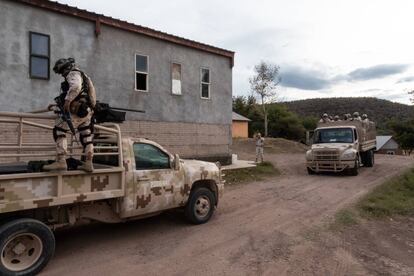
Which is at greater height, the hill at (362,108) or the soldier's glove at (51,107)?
the hill at (362,108)

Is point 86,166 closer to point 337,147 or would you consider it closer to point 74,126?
point 74,126

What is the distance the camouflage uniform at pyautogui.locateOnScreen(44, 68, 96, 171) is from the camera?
5.30m

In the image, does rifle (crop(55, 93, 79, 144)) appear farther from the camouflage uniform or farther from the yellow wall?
the yellow wall

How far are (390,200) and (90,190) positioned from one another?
9.04 metres

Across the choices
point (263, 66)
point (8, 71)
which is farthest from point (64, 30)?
point (263, 66)

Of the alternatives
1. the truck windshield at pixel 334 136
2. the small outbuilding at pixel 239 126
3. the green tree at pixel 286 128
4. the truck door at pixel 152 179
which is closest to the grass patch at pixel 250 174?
the truck windshield at pixel 334 136

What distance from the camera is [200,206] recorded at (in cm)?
760

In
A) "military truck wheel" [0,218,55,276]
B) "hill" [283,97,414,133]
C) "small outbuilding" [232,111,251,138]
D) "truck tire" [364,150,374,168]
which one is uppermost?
"hill" [283,97,414,133]

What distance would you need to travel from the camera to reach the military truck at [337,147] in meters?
15.5

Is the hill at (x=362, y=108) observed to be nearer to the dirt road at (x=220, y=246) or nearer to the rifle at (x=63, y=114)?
the dirt road at (x=220, y=246)

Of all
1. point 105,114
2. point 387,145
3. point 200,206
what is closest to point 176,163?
point 200,206

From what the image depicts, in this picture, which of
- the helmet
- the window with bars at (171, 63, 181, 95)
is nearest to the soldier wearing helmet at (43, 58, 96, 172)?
the helmet

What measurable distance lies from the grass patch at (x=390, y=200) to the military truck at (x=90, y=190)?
4292 millimetres

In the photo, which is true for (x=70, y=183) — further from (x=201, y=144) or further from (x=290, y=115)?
(x=290, y=115)
